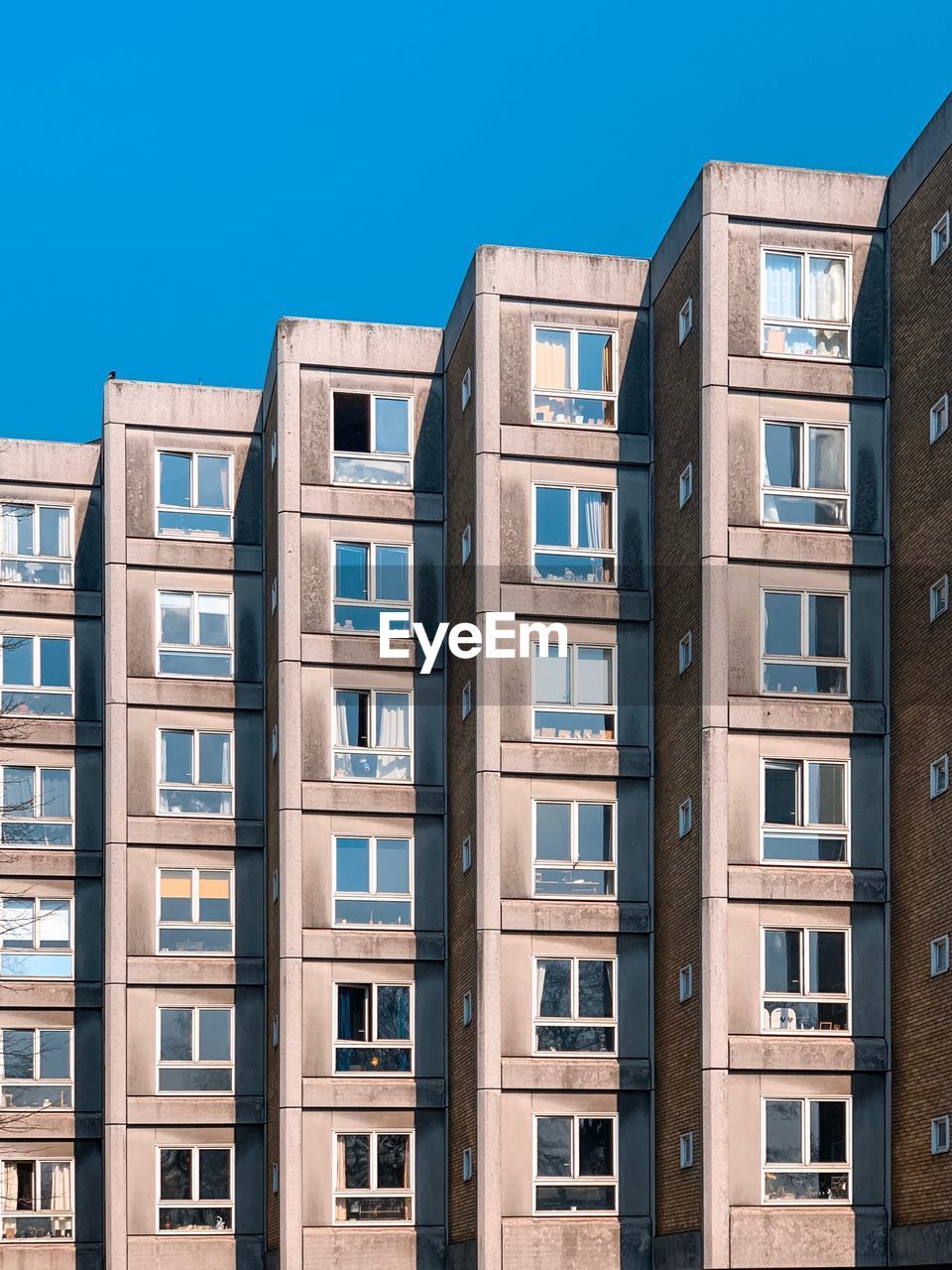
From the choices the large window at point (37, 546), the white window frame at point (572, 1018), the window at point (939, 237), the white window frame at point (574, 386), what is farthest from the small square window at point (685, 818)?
the large window at point (37, 546)

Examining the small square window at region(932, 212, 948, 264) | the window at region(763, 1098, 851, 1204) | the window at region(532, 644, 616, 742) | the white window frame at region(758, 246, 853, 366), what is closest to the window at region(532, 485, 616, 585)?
the window at region(532, 644, 616, 742)

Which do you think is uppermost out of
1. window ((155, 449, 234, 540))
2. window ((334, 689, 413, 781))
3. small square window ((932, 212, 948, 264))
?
small square window ((932, 212, 948, 264))

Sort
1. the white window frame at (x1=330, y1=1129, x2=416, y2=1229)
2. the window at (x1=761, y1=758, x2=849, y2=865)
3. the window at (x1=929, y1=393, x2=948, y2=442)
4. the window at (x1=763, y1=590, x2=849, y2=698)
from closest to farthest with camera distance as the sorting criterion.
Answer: the window at (x1=929, y1=393, x2=948, y2=442) → the window at (x1=761, y1=758, x2=849, y2=865) → the window at (x1=763, y1=590, x2=849, y2=698) → the white window frame at (x1=330, y1=1129, x2=416, y2=1229)

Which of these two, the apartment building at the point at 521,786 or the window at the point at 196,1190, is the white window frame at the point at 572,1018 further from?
the window at the point at 196,1190

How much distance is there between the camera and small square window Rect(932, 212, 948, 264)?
35.8m

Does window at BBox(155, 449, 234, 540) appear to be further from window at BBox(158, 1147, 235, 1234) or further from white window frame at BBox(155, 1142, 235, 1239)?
window at BBox(158, 1147, 235, 1234)

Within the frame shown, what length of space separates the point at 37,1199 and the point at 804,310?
83.2 feet

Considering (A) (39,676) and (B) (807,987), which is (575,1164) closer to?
(B) (807,987)

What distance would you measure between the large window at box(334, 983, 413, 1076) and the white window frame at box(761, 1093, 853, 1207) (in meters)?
8.86

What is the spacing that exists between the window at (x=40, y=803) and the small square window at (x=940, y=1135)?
898 inches

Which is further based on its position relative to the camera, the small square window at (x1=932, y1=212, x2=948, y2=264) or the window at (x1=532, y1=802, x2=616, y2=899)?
the window at (x1=532, y1=802, x2=616, y2=899)

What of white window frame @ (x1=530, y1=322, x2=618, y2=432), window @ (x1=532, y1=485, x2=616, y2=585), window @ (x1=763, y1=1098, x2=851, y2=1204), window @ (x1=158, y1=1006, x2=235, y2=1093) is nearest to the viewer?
window @ (x1=763, y1=1098, x2=851, y2=1204)

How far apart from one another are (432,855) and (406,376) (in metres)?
9.70

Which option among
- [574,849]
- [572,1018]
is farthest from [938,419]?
[572,1018]
